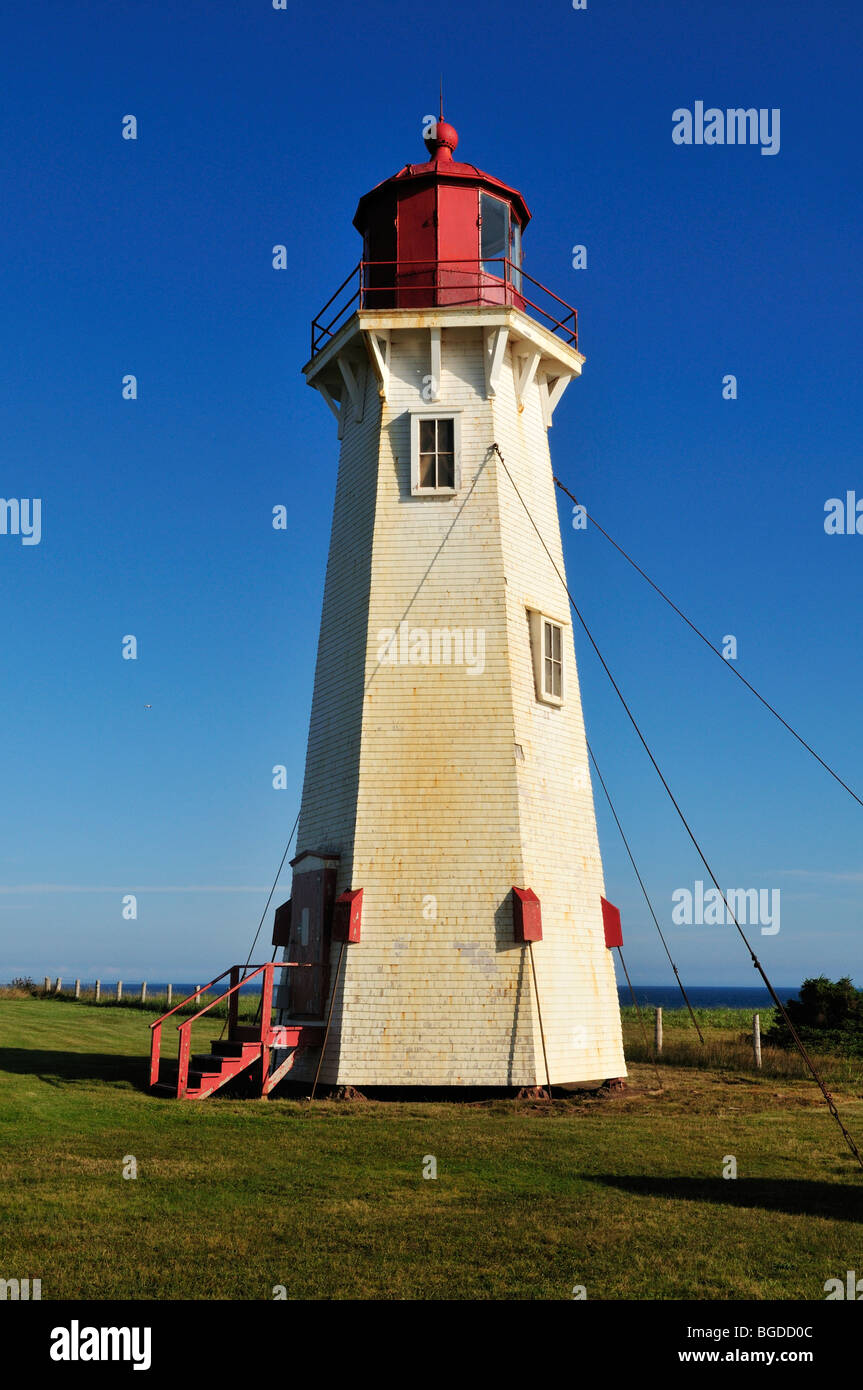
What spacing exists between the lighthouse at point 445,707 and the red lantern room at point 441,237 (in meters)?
0.05

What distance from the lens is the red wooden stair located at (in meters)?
17.4

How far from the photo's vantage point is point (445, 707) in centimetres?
1925

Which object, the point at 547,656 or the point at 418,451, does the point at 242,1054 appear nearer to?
the point at 547,656

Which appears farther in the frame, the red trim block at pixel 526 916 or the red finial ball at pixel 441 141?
the red finial ball at pixel 441 141

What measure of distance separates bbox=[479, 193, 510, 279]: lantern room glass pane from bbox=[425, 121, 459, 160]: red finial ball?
1.35 m

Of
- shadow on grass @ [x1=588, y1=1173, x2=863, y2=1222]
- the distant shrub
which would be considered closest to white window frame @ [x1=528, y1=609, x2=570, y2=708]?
shadow on grass @ [x1=588, y1=1173, x2=863, y2=1222]

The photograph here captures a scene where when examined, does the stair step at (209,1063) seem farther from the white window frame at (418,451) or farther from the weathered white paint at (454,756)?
the white window frame at (418,451)

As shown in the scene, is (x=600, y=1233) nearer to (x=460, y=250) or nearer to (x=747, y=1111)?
(x=747, y=1111)

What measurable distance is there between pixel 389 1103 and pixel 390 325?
13.4 metres

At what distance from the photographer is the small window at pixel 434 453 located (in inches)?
803

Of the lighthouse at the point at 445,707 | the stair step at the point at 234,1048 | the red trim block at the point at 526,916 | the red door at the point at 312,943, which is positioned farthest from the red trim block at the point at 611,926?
the stair step at the point at 234,1048

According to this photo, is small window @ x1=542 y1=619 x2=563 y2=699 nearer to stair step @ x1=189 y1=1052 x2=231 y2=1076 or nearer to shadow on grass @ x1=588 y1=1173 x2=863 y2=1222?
stair step @ x1=189 y1=1052 x2=231 y2=1076

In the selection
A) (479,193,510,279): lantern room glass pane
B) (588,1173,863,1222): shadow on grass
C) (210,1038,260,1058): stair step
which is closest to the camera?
(588,1173,863,1222): shadow on grass
